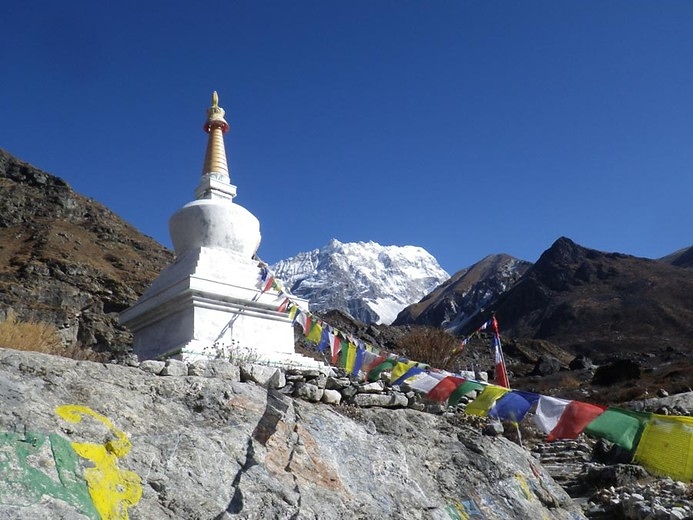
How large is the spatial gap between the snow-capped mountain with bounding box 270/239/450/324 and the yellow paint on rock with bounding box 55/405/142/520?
12147cm

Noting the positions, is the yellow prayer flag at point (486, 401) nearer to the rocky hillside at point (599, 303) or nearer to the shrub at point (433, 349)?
the shrub at point (433, 349)

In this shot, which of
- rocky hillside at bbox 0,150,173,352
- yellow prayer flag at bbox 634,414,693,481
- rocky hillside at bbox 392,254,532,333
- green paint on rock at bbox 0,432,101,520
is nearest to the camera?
green paint on rock at bbox 0,432,101,520

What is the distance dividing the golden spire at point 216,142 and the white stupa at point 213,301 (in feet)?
2.51

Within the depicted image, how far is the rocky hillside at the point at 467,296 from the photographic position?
95950 millimetres

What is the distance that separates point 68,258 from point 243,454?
37848mm

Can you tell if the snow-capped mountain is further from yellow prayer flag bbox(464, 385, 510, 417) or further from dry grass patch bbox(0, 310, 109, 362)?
dry grass patch bbox(0, 310, 109, 362)

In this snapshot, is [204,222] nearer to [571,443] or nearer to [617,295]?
[571,443]

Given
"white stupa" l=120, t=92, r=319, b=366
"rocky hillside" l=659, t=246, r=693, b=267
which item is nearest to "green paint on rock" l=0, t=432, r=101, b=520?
"white stupa" l=120, t=92, r=319, b=366

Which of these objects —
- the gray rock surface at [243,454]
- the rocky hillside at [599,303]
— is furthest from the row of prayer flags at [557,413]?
the rocky hillside at [599,303]

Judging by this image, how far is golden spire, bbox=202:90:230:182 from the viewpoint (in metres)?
11.1

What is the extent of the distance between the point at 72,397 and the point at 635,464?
7.67m

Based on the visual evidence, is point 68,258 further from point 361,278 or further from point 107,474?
point 361,278

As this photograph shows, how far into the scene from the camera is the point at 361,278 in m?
170

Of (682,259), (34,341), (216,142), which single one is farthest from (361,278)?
(34,341)
